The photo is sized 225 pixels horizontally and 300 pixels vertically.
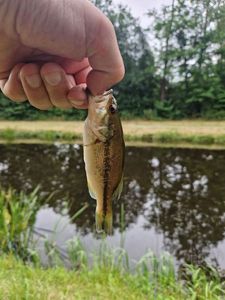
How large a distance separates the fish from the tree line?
80.1ft

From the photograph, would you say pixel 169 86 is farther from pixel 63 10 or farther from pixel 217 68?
pixel 63 10

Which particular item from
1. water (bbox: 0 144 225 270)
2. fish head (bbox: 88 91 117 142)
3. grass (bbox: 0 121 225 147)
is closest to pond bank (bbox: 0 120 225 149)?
grass (bbox: 0 121 225 147)

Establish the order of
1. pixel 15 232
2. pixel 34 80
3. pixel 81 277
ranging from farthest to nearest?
pixel 15 232 < pixel 81 277 < pixel 34 80

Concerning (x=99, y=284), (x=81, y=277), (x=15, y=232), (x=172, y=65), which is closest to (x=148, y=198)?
(x=15, y=232)

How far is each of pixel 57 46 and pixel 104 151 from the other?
463mm

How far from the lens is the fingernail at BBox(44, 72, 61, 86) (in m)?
1.69

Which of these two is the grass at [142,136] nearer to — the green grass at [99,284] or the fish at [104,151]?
the green grass at [99,284]

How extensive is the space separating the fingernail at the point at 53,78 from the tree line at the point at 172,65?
24.2 meters

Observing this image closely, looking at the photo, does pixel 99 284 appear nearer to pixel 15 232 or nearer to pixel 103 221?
pixel 15 232

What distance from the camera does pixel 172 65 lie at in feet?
93.7

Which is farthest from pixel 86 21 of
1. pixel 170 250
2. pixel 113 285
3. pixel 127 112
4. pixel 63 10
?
pixel 127 112

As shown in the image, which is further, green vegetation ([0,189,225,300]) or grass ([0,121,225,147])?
grass ([0,121,225,147])

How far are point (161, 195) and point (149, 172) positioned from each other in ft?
7.48

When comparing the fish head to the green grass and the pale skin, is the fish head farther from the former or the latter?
the green grass
